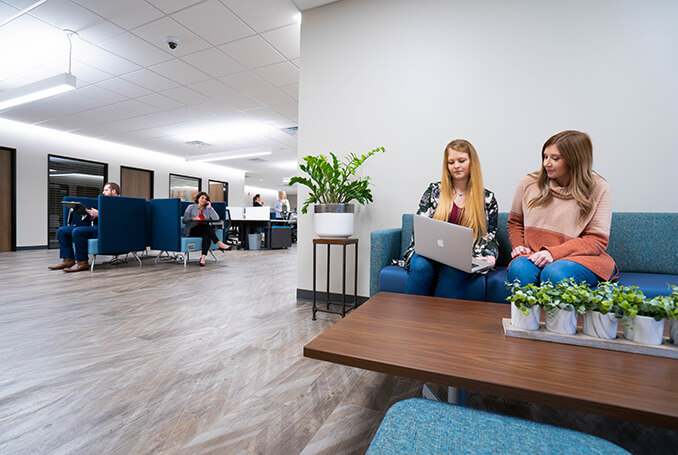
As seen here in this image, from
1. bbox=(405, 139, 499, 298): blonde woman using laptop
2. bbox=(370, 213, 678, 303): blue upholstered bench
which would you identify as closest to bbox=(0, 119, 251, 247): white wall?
bbox=(370, 213, 678, 303): blue upholstered bench

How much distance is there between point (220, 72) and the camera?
396cm

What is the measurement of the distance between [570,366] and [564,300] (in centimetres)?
21

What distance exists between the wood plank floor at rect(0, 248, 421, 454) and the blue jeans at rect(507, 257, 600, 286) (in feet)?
2.24

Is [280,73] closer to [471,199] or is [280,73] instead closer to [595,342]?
[471,199]

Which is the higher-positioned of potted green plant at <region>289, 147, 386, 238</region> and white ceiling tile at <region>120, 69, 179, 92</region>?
white ceiling tile at <region>120, 69, 179, 92</region>

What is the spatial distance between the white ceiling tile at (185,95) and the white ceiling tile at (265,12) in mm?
2030

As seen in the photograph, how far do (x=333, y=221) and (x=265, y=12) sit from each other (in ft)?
6.76

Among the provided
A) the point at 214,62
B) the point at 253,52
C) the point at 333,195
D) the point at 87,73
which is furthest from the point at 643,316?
the point at 87,73

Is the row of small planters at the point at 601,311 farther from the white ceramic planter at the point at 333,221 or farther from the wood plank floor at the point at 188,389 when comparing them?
the white ceramic planter at the point at 333,221

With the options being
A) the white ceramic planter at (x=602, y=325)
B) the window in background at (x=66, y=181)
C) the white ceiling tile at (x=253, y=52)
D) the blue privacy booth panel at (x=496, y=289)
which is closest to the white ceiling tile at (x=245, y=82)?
the white ceiling tile at (x=253, y=52)

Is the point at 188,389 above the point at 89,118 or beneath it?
beneath

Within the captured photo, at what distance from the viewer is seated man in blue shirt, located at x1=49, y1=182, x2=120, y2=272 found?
13.1 feet

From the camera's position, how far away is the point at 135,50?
11.4ft

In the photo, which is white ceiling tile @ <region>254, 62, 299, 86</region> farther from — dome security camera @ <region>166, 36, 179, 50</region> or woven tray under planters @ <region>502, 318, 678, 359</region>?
woven tray under planters @ <region>502, 318, 678, 359</region>
